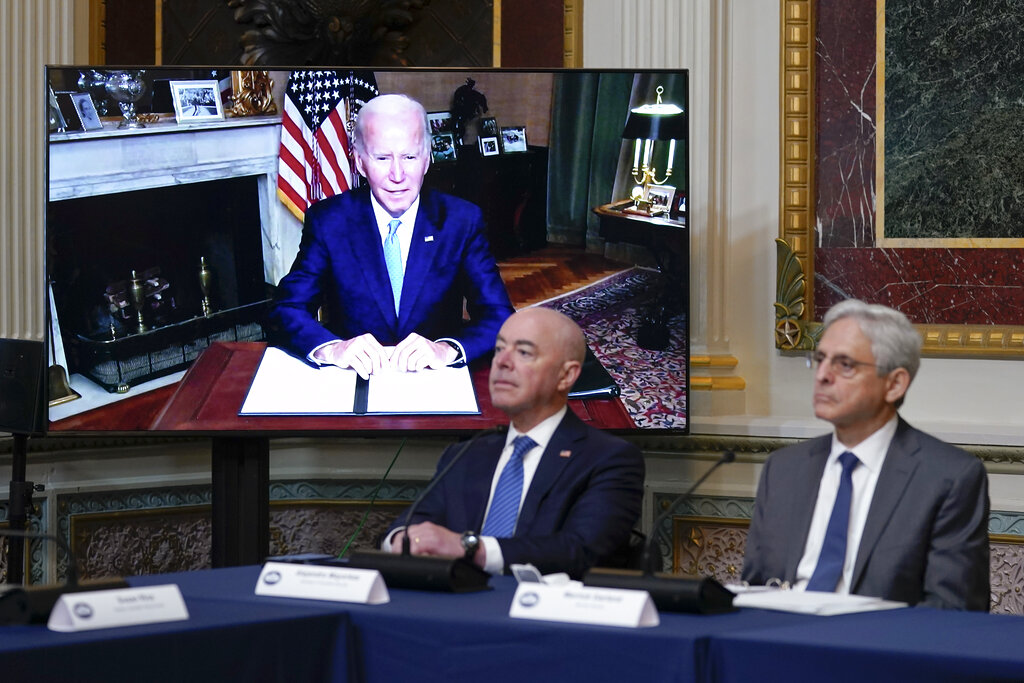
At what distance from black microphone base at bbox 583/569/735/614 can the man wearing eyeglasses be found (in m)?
0.64

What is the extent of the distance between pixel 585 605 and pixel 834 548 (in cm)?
88

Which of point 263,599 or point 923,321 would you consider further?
point 923,321

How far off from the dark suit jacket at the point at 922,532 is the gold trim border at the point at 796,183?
6.06 feet

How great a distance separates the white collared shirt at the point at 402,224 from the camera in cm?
440

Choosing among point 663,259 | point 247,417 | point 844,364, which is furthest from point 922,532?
point 247,417

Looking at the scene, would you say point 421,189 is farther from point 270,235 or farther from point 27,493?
point 27,493

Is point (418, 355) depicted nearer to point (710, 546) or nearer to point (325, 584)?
point (710, 546)

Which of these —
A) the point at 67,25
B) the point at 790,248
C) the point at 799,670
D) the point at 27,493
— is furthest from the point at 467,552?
the point at 67,25

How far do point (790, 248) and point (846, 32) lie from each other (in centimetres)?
78

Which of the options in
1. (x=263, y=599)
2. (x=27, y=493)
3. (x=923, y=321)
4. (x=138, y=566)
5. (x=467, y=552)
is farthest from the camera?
(x=138, y=566)

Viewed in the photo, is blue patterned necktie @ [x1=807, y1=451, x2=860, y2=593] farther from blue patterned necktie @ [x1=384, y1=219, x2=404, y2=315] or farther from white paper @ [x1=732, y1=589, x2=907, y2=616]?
blue patterned necktie @ [x1=384, y1=219, x2=404, y2=315]

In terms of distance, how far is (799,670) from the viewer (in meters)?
1.91

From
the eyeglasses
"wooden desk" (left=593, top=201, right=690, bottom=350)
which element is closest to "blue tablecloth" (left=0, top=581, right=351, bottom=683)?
the eyeglasses

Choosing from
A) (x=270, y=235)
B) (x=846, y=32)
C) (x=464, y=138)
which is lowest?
(x=270, y=235)
